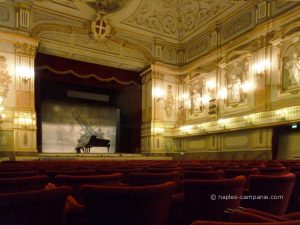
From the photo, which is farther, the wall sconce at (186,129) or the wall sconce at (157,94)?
the wall sconce at (157,94)

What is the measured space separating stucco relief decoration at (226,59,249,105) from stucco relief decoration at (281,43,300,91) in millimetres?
1742

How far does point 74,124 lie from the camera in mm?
15844

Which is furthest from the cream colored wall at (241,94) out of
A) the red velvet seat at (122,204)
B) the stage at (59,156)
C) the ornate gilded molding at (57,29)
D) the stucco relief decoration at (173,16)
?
the red velvet seat at (122,204)

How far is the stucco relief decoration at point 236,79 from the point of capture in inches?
421

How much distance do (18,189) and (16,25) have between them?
11358mm

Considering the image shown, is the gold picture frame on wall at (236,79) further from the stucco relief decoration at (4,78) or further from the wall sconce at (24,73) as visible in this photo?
the stucco relief decoration at (4,78)

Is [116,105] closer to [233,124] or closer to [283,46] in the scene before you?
[233,124]

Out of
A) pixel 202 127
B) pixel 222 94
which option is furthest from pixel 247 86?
pixel 202 127

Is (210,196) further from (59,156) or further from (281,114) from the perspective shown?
(59,156)

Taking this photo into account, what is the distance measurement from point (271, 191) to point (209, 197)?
1.62ft

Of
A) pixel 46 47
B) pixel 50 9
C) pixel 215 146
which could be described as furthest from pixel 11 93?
pixel 215 146

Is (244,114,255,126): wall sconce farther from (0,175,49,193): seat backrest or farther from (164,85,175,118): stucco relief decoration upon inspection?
(0,175,49,193): seat backrest

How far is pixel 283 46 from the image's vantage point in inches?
361

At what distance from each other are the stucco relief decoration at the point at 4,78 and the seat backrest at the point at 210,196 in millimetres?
11031
